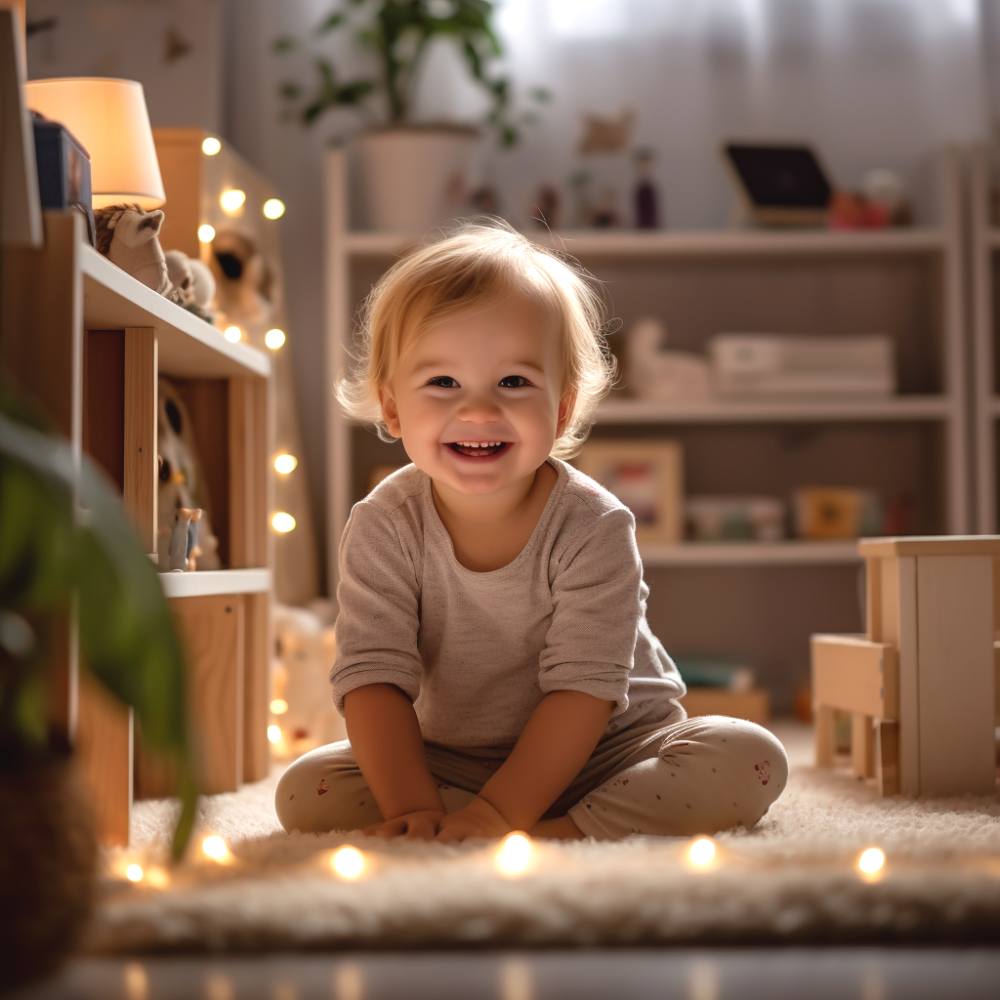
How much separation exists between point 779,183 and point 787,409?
1.40 feet

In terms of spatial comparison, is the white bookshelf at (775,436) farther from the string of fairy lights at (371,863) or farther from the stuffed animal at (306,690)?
the string of fairy lights at (371,863)

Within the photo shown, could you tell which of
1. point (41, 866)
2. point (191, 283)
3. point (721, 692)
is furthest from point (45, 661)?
point (721, 692)

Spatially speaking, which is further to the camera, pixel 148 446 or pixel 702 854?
pixel 148 446

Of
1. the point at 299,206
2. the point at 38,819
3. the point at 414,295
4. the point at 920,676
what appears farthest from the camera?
the point at 299,206

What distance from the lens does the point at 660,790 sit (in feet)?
3.89

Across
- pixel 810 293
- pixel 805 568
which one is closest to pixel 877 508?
pixel 805 568

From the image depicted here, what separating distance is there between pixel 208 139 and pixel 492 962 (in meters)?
1.33

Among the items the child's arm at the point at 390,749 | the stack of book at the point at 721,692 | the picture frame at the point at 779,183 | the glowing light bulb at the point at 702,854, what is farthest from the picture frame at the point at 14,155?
the picture frame at the point at 779,183

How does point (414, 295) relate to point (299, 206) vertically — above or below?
below

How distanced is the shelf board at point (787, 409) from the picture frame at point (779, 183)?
0.34 m

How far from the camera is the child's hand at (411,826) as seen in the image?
1083 mm

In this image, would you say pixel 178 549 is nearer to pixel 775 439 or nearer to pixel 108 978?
pixel 108 978

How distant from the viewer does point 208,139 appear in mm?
1786

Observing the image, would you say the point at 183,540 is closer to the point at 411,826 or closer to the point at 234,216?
the point at 411,826
